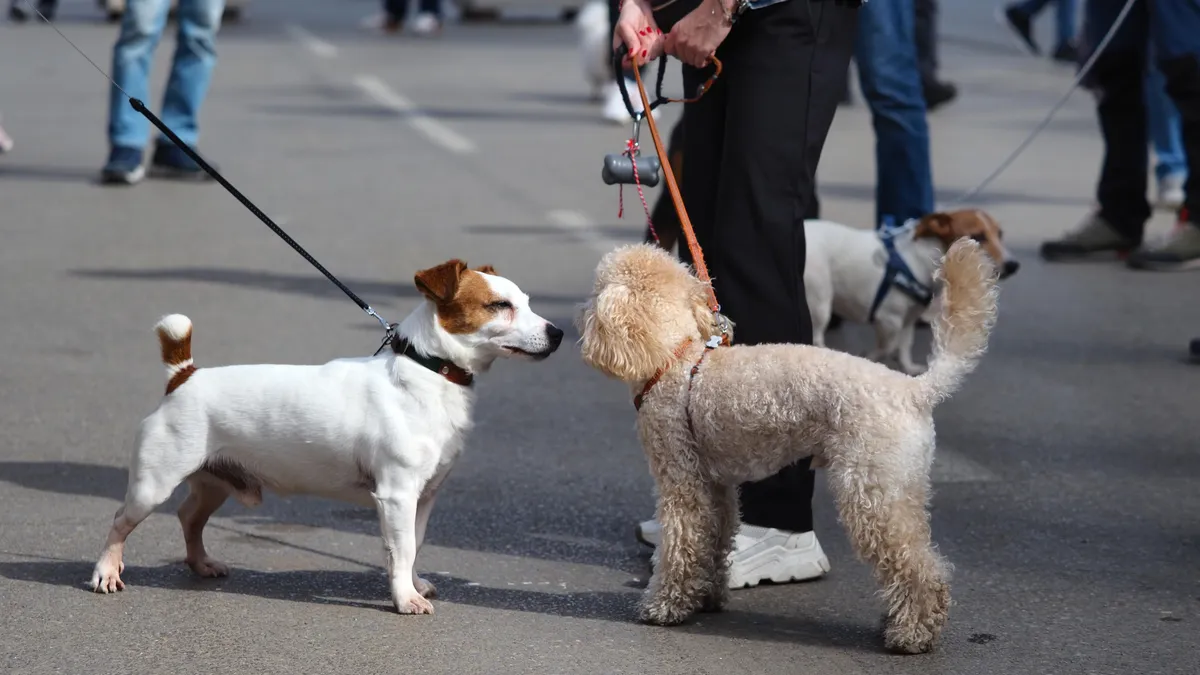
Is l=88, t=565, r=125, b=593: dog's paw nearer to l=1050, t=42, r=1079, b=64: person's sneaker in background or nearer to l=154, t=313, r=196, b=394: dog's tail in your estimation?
l=154, t=313, r=196, b=394: dog's tail

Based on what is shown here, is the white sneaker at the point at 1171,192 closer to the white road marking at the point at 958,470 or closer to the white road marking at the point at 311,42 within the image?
the white road marking at the point at 958,470

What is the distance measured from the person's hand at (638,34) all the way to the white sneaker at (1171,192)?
6.10 m

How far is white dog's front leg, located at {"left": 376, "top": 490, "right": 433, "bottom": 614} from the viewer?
12.8 feet

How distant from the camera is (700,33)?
426 cm

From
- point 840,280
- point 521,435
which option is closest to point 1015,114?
point 840,280

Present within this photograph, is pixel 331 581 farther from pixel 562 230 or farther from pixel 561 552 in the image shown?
pixel 562 230

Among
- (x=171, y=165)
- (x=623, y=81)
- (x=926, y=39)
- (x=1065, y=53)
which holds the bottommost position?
(x=1065, y=53)

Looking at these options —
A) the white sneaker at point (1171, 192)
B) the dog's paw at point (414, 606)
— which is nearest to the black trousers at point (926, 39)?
the white sneaker at point (1171, 192)

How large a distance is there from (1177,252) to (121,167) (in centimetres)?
608

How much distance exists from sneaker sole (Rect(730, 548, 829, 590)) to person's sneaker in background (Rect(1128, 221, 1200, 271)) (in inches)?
183

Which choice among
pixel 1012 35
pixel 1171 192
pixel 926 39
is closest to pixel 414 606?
pixel 1171 192

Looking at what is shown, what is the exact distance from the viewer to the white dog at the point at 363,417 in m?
3.92

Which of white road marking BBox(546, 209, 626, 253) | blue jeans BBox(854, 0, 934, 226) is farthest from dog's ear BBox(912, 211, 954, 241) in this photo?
white road marking BBox(546, 209, 626, 253)

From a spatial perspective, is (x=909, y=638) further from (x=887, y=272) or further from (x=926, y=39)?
(x=926, y=39)
